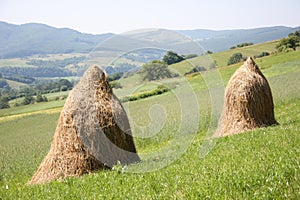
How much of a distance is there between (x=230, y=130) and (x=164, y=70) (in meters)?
3.54

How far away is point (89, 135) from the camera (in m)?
10.2

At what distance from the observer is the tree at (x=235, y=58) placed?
81.4 metres

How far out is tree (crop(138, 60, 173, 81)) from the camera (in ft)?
41.0

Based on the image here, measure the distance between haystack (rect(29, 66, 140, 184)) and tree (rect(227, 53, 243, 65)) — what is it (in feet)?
238

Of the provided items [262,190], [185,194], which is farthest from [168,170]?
[262,190]

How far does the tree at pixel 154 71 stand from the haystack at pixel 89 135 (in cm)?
177

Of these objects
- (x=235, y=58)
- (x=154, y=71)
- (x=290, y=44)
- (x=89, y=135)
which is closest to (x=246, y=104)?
(x=154, y=71)

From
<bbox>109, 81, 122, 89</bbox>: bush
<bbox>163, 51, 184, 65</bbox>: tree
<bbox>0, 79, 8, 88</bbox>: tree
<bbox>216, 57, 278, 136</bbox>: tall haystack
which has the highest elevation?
<bbox>163, 51, 184, 65</bbox>: tree

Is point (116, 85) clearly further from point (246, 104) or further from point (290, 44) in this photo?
point (290, 44)

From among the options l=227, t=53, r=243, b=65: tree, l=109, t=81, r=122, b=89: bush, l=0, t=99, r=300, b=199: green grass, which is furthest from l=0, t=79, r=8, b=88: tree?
l=0, t=99, r=300, b=199: green grass

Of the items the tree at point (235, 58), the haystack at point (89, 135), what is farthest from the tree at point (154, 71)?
the tree at point (235, 58)

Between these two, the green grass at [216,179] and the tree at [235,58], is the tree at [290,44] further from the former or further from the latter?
the green grass at [216,179]

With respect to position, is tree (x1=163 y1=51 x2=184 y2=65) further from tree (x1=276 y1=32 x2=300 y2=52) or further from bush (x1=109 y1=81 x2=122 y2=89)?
tree (x1=276 y1=32 x2=300 y2=52)

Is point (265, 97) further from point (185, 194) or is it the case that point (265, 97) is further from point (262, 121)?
point (185, 194)
